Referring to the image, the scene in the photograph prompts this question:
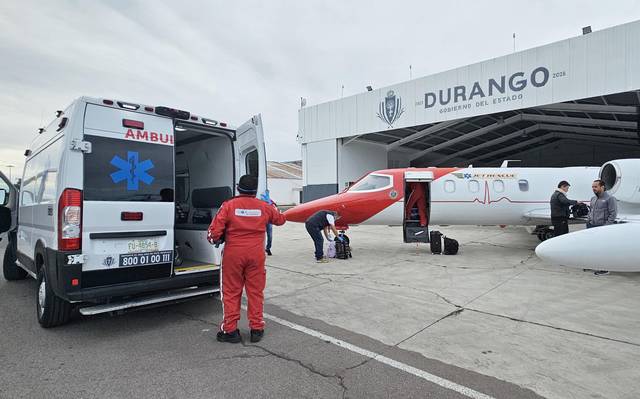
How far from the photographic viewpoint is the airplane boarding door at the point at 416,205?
10898 mm

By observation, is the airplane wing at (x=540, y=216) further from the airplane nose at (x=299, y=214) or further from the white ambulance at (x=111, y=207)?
the white ambulance at (x=111, y=207)

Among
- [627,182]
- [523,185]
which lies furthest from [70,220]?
[523,185]

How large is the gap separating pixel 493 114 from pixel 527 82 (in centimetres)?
274

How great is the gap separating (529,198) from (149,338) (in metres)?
11.1

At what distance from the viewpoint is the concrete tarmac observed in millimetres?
3164

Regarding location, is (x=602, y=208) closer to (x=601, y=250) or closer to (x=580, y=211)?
(x=580, y=211)

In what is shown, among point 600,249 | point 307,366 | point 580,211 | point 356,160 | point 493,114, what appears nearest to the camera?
point 307,366

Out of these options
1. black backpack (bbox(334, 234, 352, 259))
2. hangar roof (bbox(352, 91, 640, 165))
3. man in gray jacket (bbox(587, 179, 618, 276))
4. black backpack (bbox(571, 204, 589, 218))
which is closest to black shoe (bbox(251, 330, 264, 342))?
black backpack (bbox(334, 234, 352, 259))

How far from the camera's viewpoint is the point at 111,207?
4.17m

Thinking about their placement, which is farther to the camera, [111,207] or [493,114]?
[493,114]

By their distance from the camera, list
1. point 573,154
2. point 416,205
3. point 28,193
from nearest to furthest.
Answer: point 28,193
point 416,205
point 573,154

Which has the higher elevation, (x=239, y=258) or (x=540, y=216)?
(x=540, y=216)

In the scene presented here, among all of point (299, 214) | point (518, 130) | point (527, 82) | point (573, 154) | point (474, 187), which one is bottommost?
point (299, 214)

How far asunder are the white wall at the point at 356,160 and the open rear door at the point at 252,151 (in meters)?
20.5
